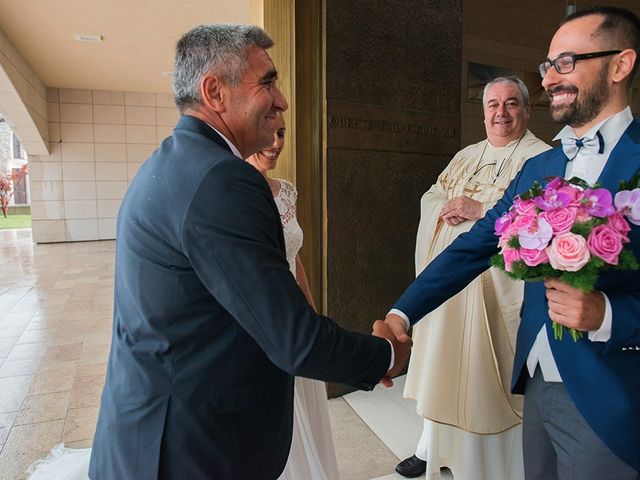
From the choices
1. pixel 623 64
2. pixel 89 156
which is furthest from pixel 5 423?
pixel 89 156

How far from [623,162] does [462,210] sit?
123cm

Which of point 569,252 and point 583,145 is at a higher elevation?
point 583,145

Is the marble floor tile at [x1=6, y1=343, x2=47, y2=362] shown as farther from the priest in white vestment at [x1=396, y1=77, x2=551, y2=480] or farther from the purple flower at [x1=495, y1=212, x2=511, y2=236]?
the purple flower at [x1=495, y1=212, x2=511, y2=236]

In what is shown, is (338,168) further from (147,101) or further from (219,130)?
(147,101)

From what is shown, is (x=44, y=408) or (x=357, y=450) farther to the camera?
(x=44, y=408)

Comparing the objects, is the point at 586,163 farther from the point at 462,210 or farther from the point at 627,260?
the point at 462,210

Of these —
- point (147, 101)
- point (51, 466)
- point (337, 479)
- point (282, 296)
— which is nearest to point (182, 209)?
point (282, 296)

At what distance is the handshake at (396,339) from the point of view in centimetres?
143

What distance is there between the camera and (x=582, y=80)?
55.9 inches

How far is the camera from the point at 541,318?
1.49 meters

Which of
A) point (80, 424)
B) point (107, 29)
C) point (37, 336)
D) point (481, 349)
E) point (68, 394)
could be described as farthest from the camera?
point (107, 29)

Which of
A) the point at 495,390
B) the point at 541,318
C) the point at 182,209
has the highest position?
the point at 182,209

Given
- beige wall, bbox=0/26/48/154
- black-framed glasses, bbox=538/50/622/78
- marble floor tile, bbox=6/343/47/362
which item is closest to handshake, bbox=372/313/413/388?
black-framed glasses, bbox=538/50/622/78

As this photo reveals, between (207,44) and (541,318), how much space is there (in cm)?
127
